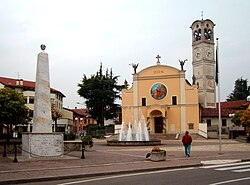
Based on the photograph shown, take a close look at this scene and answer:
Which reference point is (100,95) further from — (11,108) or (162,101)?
(11,108)

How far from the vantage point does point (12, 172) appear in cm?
1262

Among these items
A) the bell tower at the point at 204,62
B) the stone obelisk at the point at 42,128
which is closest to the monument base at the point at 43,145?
the stone obelisk at the point at 42,128

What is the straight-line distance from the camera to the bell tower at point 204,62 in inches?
2581

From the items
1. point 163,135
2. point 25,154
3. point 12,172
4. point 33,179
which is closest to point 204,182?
point 33,179

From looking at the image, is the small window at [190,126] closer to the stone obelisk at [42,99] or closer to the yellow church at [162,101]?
the yellow church at [162,101]

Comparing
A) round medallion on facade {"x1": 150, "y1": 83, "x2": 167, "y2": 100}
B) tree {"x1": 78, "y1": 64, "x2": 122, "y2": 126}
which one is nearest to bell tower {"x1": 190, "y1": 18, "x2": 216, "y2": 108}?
round medallion on facade {"x1": 150, "y1": 83, "x2": 167, "y2": 100}

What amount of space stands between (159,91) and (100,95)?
11.9m

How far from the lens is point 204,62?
65875 millimetres

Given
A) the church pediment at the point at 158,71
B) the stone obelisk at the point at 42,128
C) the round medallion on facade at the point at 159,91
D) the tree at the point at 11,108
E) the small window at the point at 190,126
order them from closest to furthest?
the stone obelisk at the point at 42,128 → the tree at the point at 11,108 → the small window at the point at 190,126 → the church pediment at the point at 158,71 → the round medallion on facade at the point at 159,91

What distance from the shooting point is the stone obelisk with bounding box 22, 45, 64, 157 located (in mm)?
17250

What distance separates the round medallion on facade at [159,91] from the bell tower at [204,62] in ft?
40.9

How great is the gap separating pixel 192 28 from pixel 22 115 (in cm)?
5051

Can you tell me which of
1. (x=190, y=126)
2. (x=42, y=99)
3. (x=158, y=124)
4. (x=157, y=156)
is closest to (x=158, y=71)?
(x=158, y=124)

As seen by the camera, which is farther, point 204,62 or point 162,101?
point 204,62
